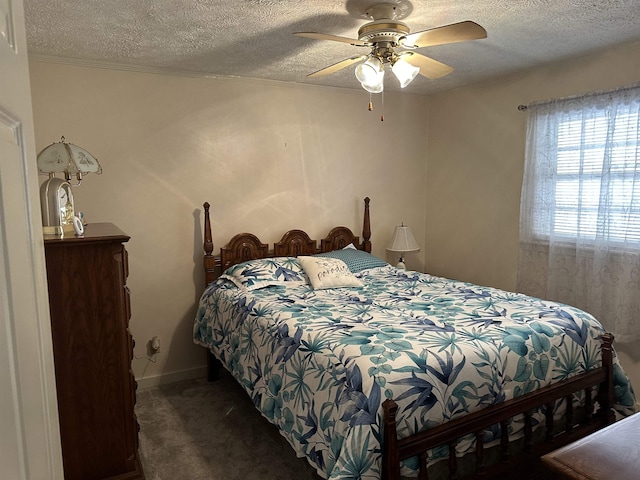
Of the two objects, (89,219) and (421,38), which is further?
(89,219)

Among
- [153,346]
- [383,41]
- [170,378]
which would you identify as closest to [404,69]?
[383,41]

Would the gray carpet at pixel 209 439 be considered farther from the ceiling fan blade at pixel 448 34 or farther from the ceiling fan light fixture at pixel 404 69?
the ceiling fan blade at pixel 448 34

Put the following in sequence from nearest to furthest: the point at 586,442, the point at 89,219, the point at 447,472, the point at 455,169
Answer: the point at 586,442 < the point at 447,472 < the point at 89,219 < the point at 455,169

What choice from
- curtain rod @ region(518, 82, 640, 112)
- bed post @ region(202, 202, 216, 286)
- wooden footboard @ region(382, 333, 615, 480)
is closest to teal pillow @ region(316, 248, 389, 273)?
bed post @ region(202, 202, 216, 286)

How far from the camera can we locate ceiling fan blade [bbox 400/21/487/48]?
1.86 metres

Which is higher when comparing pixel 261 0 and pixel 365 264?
pixel 261 0

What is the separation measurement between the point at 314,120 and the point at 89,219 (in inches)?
75.8

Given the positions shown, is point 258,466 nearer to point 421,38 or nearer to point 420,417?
point 420,417

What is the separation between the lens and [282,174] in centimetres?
368

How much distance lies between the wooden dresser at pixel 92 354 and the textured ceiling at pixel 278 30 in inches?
44.8

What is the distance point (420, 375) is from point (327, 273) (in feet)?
4.95

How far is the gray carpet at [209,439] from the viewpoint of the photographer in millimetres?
2305

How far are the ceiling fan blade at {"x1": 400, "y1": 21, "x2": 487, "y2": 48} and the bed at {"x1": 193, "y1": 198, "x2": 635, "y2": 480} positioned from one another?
135 cm

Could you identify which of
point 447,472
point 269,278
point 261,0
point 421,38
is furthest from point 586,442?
point 269,278
